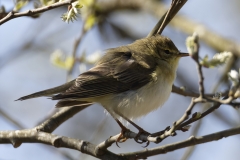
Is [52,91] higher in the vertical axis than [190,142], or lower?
lower

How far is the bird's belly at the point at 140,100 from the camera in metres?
3.91

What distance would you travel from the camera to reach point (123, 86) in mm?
4078

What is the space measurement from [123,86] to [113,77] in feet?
0.47

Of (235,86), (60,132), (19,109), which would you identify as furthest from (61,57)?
(19,109)

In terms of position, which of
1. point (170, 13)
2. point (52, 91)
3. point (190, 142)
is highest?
point (170, 13)

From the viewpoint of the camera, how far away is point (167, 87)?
3.96m

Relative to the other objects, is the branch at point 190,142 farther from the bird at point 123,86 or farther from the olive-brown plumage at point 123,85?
the olive-brown plumage at point 123,85

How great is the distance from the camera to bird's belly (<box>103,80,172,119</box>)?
3.91 m

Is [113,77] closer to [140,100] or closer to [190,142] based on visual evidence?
[140,100]

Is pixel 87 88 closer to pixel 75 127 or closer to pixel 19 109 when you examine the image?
pixel 75 127

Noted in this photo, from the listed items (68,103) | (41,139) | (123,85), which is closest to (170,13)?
(123,85)

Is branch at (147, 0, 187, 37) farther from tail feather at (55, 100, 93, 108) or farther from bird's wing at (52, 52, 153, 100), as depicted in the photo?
tail feather at (55, 100, 93, 108)

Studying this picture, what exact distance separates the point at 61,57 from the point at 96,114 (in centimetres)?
328

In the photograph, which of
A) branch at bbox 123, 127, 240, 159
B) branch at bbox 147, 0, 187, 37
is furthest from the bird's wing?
branch at bbox 123, 127, 240, 159
